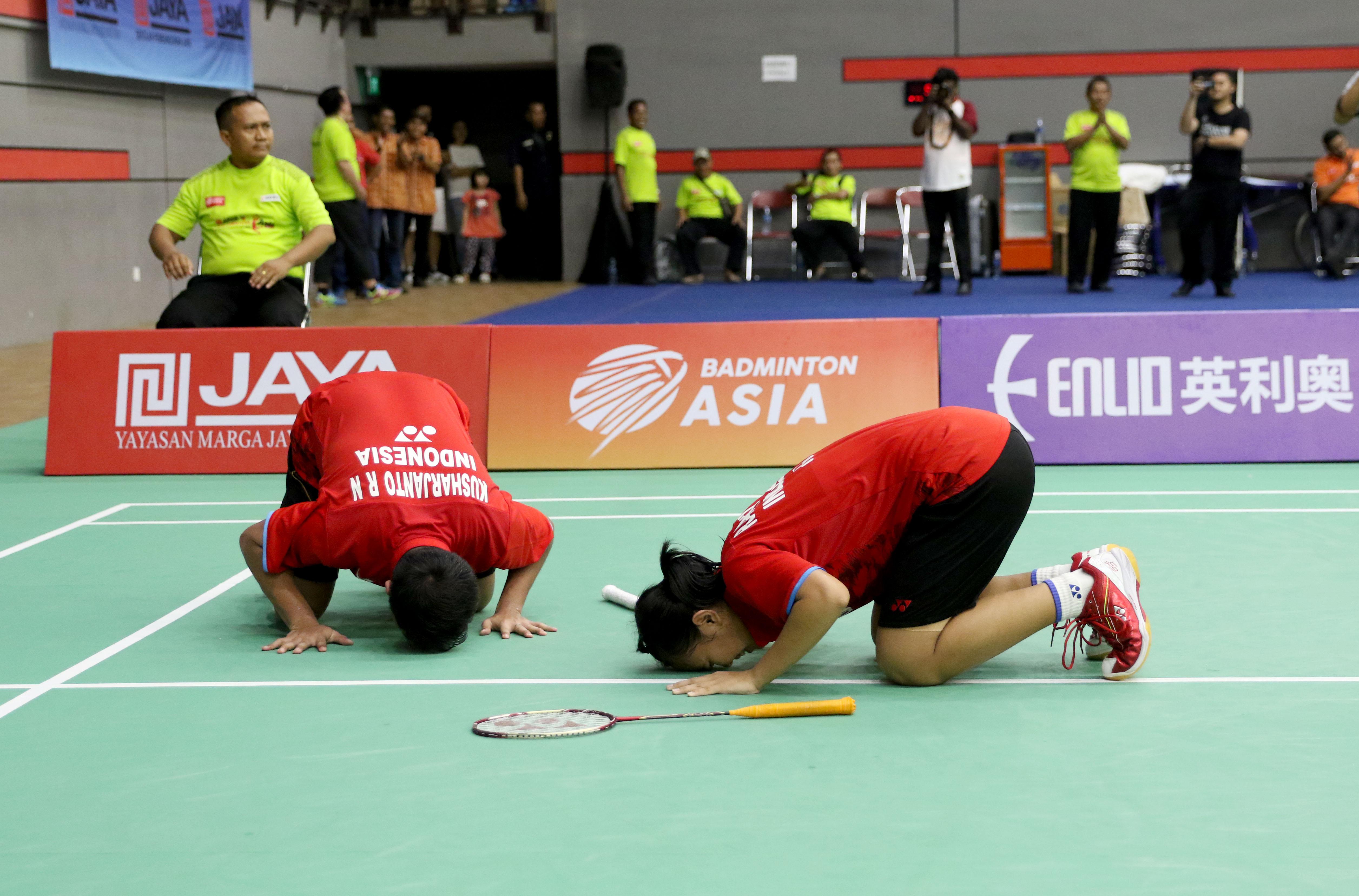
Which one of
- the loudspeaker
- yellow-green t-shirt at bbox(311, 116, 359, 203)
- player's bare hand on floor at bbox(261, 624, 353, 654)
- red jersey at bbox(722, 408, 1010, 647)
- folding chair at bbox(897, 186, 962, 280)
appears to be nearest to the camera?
red jersey at bbox(722, 408, 1010, 647)

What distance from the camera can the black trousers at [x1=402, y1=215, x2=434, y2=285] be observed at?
19.7 m

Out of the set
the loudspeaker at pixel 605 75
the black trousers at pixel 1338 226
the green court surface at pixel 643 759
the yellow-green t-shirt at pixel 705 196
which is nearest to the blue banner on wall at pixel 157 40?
the loudspeaker at pixel 605 75

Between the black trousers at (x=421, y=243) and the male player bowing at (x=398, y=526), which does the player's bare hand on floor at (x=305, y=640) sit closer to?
the male player bowing at (x=398, y=526)

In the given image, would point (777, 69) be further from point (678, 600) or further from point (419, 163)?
point (678, 600)

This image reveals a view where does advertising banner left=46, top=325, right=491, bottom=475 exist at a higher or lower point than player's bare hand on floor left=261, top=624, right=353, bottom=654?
higher

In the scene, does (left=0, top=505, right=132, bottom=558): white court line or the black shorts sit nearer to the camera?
the black shorts

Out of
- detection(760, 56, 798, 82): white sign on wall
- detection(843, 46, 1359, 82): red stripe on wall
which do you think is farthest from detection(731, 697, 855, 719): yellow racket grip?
detection(760, 56, 798, 82): white sign on wall

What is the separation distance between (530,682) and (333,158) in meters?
11.5

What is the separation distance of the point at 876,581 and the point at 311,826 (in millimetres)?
1682

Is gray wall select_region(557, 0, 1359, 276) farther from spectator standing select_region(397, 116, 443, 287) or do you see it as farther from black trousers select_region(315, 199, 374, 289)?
black trousers select_region(315, 199, 374, 289)

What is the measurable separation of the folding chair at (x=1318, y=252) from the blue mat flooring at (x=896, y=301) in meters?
0.18

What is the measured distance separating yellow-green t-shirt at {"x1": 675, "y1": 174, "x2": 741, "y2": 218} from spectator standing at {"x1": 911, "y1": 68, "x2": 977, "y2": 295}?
5332 mm

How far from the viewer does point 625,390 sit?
305 inches

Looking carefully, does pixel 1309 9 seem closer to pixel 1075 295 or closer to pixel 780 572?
pixel 1075 295
